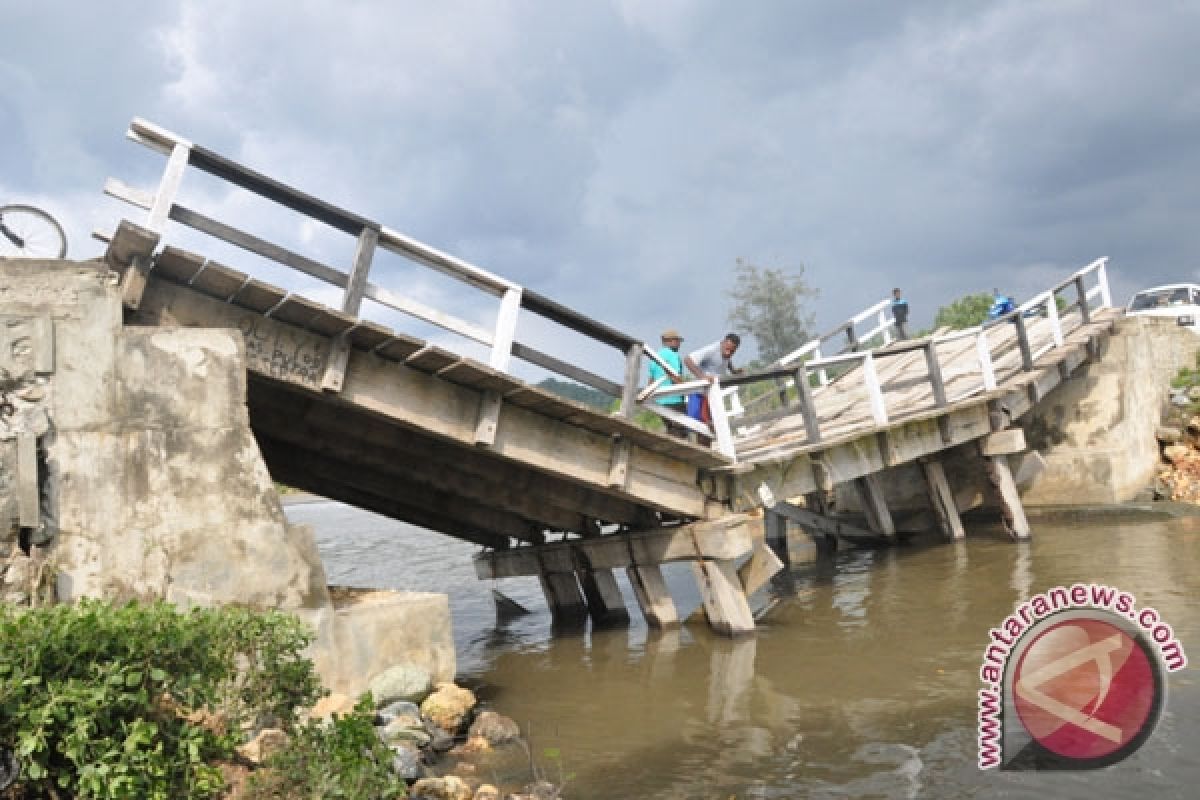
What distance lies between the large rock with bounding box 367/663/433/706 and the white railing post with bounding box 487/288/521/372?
2595mm

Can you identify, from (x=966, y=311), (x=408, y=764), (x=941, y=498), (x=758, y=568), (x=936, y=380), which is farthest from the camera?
(x=966, y=311)

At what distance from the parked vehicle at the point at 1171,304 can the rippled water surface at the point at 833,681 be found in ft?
30.9

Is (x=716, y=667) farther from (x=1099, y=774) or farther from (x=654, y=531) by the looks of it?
(x=1099, y=774)

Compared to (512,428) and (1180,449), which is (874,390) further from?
(1180,449)

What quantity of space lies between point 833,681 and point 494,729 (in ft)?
9.89

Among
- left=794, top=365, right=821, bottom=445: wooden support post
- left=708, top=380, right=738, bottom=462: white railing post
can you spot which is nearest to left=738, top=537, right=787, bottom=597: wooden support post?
left=708, top=380, right=738, bottom=462: white railing post

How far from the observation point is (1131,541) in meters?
14.1

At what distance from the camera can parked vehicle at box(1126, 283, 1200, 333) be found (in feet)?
74.9

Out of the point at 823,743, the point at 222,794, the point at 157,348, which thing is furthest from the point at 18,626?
the point at 823,743

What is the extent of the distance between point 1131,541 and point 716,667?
862 cm

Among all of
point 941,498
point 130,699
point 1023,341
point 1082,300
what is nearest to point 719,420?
point 130,699

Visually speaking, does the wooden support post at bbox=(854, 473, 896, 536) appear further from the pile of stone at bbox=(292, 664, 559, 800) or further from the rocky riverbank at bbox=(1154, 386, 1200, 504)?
the pile of stone at bbox=(292, 664, 559, 800)

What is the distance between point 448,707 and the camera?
7000mm

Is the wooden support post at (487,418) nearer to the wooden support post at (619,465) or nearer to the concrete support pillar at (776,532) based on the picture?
the wooden support post at (619,465)
